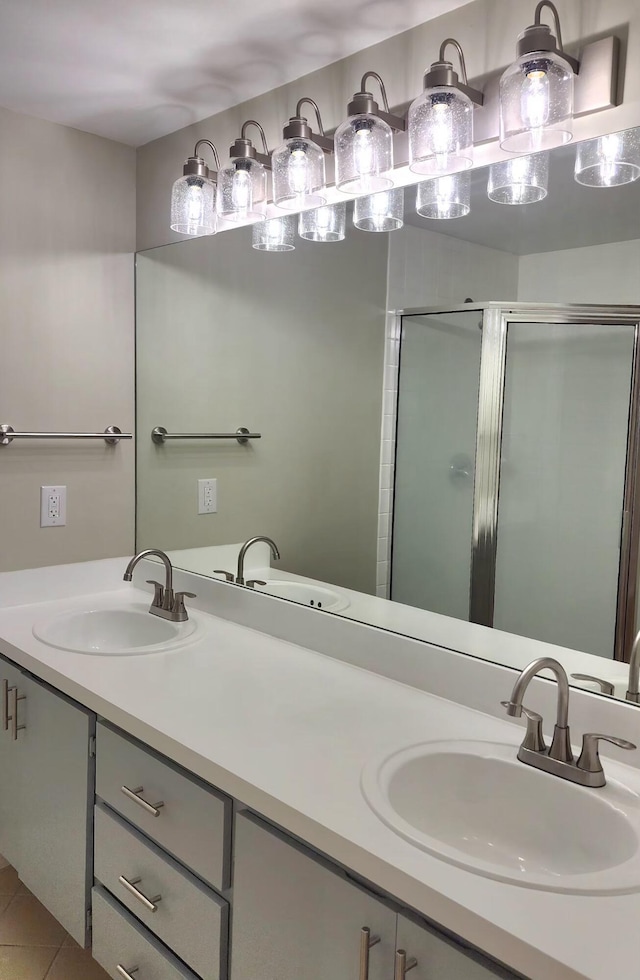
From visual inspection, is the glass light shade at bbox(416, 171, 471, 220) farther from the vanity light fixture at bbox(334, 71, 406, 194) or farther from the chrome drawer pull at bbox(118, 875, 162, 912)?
the chrome drawer pull at bbox(118, 875, 162, 912)

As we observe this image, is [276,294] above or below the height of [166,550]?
above

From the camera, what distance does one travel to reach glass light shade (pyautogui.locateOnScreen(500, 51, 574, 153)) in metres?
1.29

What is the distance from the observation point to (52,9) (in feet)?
5.22

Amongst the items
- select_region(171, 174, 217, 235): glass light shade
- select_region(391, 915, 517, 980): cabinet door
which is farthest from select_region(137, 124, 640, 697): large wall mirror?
select_region(391, 915, 517, 980): cabinet door

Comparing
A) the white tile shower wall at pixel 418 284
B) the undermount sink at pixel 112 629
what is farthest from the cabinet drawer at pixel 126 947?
the white tile shower wall at pixel 418 284

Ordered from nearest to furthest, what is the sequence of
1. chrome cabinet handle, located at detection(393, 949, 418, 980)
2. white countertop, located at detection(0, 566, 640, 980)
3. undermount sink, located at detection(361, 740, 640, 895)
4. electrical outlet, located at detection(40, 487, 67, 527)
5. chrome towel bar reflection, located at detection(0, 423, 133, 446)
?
white countertop, located at detection(0, 566, 640, 980) → chrome cabinet handle, located at detection(393, 949, 418, 980) → undermount sink, located at detection(361, 740, 640, 895) → chrome towel bar reflection, located at detection(0, 423, 133, 446) → electrical outlet, located at detection(40, 487, 67, 527)

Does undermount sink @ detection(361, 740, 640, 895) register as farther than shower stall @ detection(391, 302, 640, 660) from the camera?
No

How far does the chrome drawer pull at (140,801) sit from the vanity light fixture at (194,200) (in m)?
1.41

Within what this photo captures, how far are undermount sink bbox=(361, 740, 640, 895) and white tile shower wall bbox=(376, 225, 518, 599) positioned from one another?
526 mm

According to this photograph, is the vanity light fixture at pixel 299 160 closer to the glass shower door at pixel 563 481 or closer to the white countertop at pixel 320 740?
the glass shower door at pixel 563 481

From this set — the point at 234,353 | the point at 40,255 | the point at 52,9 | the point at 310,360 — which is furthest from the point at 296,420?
the point at 52,9

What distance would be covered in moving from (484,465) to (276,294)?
865mm

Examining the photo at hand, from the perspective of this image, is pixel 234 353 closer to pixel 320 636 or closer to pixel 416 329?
pixel 416 329

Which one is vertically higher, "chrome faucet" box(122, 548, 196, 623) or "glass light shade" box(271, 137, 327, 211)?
"glass light shade" box(271, 137, 327, 211)
